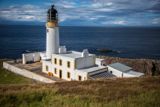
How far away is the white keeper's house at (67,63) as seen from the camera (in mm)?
21031

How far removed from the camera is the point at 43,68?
81.4 feet

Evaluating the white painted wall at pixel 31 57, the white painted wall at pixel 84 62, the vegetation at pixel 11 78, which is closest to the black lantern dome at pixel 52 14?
the white painted wall at pixel 31 57

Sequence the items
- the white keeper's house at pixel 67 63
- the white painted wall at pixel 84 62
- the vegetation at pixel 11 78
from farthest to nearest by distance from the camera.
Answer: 1. the vegetation at pixel 11 78
2. the white painted wall at pixel 84 62
3. the white keeper's house at pixel 67 63

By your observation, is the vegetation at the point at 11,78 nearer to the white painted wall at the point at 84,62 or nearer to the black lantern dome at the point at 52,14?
the white painted wall at the point at 84,62

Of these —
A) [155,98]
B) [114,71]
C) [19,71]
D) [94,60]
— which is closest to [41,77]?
[19,71]

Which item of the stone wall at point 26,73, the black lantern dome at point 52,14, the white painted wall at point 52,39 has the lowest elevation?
the stone wall at point 26,73

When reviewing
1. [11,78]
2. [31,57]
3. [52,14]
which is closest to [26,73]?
[11,78]

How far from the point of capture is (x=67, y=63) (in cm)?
2220

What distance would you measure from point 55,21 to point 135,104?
66.3ft

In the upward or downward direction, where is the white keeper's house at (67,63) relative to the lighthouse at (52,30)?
downward

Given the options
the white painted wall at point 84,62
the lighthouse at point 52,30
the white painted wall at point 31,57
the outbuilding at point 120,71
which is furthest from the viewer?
the white painted wall at point 31,57

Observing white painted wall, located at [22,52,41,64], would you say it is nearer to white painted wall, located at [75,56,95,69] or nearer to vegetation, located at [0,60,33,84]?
vegetation, located at [0,60,33,84]

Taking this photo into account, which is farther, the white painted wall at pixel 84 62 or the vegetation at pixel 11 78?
the vegetation at pixel 11 78

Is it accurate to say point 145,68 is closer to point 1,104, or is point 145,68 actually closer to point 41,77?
point 41,77
